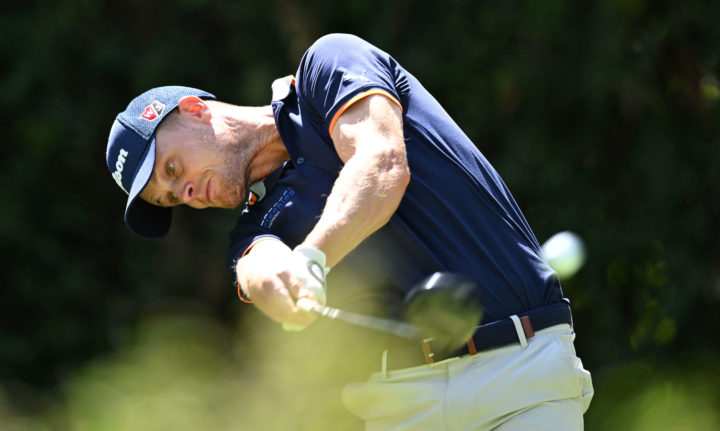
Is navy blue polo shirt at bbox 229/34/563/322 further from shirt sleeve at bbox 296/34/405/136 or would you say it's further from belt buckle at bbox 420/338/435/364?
belt buckle at bbox 420/338/435/364

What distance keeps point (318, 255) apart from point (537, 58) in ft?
11.7

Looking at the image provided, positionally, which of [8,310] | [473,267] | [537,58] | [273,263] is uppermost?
[273,263]

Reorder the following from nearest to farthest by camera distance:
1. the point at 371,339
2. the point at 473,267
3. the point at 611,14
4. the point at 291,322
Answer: the point at 291,322 < the point at 473,267 < the point at 371,339 < the point at 611,14

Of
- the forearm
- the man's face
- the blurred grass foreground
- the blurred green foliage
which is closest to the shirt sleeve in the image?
the forearm

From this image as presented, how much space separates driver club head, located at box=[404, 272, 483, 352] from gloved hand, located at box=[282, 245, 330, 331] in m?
0.18

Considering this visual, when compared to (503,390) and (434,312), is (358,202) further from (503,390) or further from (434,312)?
(503,390)

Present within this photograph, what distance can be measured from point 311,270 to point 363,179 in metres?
0.23

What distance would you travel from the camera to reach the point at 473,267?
2.10 meters

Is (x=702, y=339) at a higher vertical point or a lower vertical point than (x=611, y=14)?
lower

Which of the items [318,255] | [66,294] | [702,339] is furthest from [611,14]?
[66,294]

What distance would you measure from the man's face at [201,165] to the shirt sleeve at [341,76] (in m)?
0.29

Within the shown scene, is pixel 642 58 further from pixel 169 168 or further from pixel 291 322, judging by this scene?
pixel 291 322

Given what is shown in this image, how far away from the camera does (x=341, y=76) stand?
79.5 inches

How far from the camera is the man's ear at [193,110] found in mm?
2365
